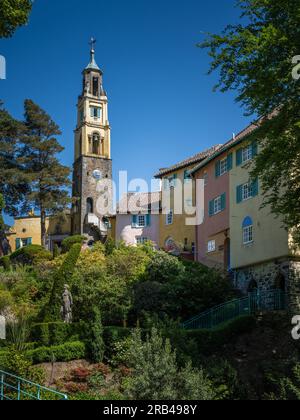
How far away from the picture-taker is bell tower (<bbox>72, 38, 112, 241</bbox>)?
6363 centimetres

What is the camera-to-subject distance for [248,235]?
33.8 m

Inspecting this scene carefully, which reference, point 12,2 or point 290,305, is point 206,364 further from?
point 12,2

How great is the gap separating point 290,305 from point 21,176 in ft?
106

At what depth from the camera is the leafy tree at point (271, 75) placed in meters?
23.0

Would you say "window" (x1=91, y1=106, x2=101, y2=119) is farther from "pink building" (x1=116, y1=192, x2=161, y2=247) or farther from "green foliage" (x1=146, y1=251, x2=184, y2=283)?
"green foliage" (x1=146, y1=251, x2=184, y2=283)

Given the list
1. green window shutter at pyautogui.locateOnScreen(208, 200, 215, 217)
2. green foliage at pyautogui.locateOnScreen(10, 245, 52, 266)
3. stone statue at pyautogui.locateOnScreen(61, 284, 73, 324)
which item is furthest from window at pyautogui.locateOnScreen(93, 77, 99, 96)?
stone statue at pyautogui.locateOnScreen(61, 284, 73, 324)

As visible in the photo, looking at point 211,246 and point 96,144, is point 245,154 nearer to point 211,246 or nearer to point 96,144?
point 211,246

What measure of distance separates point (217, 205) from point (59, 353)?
60.1ft

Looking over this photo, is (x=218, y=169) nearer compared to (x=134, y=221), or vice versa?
(x=218, y=169)

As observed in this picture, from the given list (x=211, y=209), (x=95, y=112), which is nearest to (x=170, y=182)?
(x=211, y=209)

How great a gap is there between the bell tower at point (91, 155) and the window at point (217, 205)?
69.2 ft

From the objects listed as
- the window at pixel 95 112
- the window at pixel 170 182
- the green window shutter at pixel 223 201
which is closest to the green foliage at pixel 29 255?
the window at pixel 170 182

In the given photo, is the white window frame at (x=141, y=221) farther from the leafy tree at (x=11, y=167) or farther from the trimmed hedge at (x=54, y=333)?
the trimmed hedge at (x=54, y=333)
